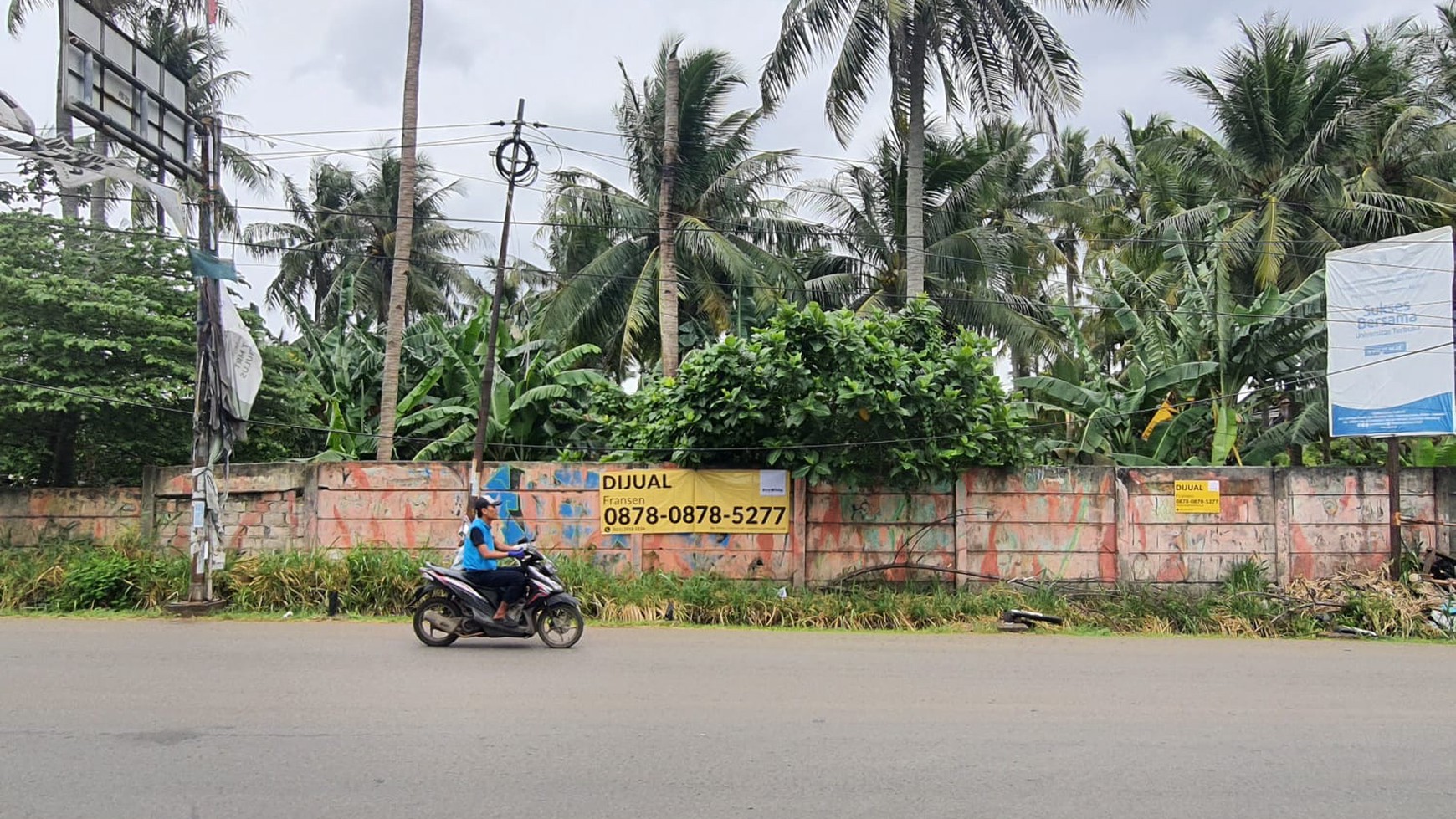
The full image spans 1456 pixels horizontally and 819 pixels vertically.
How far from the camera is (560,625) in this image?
32.0 ft

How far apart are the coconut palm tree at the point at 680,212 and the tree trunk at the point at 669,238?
106 cm

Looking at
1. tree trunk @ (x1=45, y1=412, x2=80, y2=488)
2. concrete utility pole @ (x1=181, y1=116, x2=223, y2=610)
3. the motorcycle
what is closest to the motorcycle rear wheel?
the motorcycle

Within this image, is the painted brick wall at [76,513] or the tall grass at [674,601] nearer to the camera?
the tall grass at [674,601]

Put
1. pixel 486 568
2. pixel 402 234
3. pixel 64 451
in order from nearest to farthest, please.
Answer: pixel 486 568 < pixel 64 451 < pixel 402 234

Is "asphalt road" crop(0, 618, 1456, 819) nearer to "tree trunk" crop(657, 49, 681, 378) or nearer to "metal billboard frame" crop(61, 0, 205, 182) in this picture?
"metal billboard frame" crop(61, 0, 205, 182)

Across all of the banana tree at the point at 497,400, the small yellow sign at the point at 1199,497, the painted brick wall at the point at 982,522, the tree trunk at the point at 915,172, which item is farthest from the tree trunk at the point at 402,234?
the small yellow sign at the point at 1199,497

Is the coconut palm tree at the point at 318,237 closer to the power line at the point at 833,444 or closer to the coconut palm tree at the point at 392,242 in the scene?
the coconut palm tree at the point at 392,242

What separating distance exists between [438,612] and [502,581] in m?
0.71

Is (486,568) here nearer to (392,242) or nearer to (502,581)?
(502,581)

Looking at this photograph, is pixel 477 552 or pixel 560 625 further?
pixel 560 625

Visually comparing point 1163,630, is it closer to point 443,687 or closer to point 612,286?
point 443,687

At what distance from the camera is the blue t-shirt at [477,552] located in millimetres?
9539

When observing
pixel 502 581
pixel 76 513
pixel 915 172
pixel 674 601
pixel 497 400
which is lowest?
pixel 674 601

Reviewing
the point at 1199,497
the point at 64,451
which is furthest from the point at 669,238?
the point at 64,451
